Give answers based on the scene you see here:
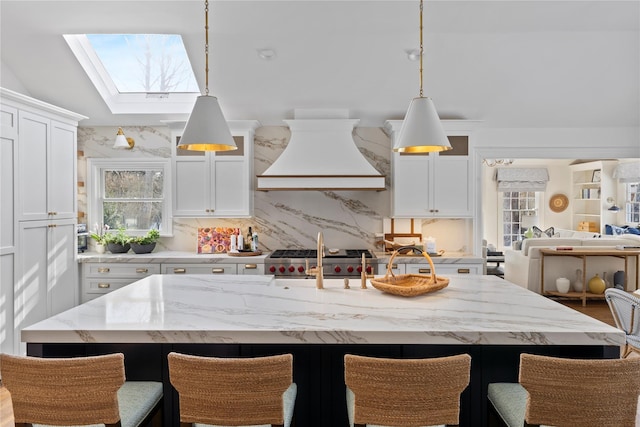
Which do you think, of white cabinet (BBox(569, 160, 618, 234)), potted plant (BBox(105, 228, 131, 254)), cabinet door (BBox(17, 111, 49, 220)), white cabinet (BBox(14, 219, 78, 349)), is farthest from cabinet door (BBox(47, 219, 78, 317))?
white cabinet (BBox(569, 160, 618, 234))

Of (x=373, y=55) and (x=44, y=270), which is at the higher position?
(x=373, y=55)

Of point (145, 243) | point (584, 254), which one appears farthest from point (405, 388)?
point (584, 254)

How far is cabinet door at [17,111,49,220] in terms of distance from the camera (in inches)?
140

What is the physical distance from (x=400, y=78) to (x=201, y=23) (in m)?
1.92

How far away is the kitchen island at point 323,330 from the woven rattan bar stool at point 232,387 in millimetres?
243

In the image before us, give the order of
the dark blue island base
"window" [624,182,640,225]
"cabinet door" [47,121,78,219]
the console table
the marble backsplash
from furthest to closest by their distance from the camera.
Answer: "window" [624,182,640,225]
the console table
the marble backsplash
"cabinet door" [47,121,78,219]
the dark blue island base

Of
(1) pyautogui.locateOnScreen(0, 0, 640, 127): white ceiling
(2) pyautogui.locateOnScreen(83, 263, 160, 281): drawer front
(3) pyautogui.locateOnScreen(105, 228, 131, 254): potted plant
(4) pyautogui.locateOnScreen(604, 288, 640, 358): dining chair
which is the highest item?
(1) pyautogui.locateOnScreen(0, 0, 640, 127): white ceiling

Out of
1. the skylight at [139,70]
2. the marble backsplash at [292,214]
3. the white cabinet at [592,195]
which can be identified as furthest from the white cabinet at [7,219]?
the white cabinet at [592,195]

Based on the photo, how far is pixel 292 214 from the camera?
17.1ft

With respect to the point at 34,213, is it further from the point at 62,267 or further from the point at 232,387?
the point at 232,387

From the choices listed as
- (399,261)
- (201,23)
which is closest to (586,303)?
(399,261)

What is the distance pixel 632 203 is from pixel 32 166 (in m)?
10.3

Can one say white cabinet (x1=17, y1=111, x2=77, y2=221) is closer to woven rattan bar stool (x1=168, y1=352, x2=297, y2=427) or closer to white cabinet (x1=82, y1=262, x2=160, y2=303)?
white cabinet (x1=82, y1=262, x2=160, y2=303)

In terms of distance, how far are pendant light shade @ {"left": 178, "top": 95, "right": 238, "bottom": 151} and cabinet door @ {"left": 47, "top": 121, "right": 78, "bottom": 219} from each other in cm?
228
